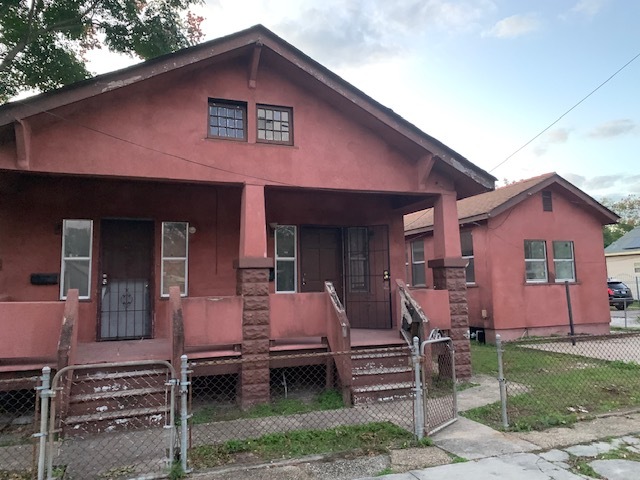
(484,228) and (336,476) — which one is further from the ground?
(484,228)

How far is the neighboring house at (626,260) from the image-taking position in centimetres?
3017

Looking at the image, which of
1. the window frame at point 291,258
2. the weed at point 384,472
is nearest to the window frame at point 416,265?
the window frame at point 291,258

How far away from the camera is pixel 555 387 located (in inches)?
305

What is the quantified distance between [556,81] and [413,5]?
4.20 m

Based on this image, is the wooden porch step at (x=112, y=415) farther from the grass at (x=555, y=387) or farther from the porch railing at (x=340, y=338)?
the grass at (x=555, y=387)

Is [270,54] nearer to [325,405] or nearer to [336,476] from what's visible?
[325,405]

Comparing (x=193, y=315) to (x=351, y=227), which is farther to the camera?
(x=351, y=227)

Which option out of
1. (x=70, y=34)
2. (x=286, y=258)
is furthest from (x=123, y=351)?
(x=70, y=34)

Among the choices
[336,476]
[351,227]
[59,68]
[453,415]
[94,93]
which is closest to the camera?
[336,476]

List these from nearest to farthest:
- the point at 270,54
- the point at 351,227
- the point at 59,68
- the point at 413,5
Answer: the point at 270,54
the point at 351,227
the point at 413,5
the point at 59,68

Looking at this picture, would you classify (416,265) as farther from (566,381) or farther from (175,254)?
(175,254)

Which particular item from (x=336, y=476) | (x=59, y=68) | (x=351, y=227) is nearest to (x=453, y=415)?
(x=336, y=476)

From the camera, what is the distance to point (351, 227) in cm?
1059

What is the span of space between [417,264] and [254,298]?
10.9 metres
